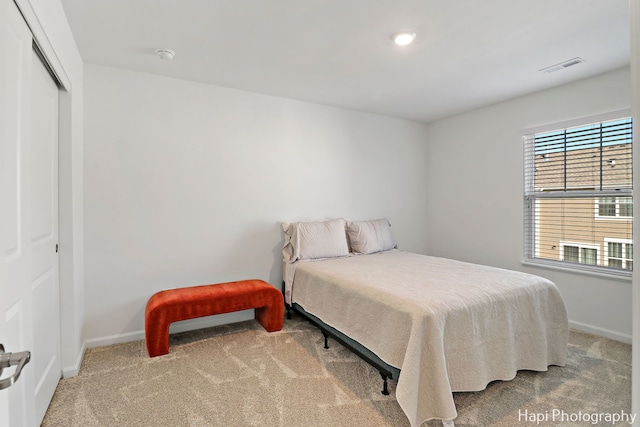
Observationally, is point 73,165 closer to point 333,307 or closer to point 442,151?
point 333,307

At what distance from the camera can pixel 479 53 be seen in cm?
264

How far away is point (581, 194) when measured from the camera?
326 cm

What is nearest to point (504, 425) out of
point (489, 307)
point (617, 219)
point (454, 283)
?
point (489, 307)

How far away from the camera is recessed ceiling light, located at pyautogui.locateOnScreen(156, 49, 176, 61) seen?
257cm

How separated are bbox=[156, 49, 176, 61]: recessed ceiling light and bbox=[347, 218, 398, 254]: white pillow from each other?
2518mm

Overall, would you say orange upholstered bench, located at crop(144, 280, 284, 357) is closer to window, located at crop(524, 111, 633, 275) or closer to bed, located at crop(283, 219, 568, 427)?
bed, located at crop(283, 219, 568, 427)

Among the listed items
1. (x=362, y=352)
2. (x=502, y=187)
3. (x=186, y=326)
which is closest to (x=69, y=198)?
(x=186, y=326)

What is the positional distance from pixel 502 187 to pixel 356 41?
2601mm

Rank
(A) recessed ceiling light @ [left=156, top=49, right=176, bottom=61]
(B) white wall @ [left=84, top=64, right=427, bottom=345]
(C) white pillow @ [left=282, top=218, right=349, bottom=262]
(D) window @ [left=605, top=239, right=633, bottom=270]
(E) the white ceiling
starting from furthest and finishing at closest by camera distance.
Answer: (C) white pillow @ [left=282, top=218, right=349, bottom=262] → (D) window @ [left=605, top=239, right=633, bottom=270] → (B) white wall @ [left=84, top=64, right=427, bottom=345] → (A) recessed ceiling light @ [left=156, top=49, right=176, bottom=61] → (E) the white ceiling

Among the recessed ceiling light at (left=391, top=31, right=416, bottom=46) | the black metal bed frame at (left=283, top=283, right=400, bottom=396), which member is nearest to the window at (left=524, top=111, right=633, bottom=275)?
the recessed ceiling light at (left=391, top=31, right=416, bottom=46)

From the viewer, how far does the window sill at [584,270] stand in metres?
2.93

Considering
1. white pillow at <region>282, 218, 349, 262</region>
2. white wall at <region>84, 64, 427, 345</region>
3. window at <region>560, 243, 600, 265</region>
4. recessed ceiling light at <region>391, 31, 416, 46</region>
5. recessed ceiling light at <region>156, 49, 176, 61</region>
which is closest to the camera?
recessed ceiling light at <region>391, 31, 416, 46</region>

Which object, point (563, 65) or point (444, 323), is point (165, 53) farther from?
point (563, 65)
